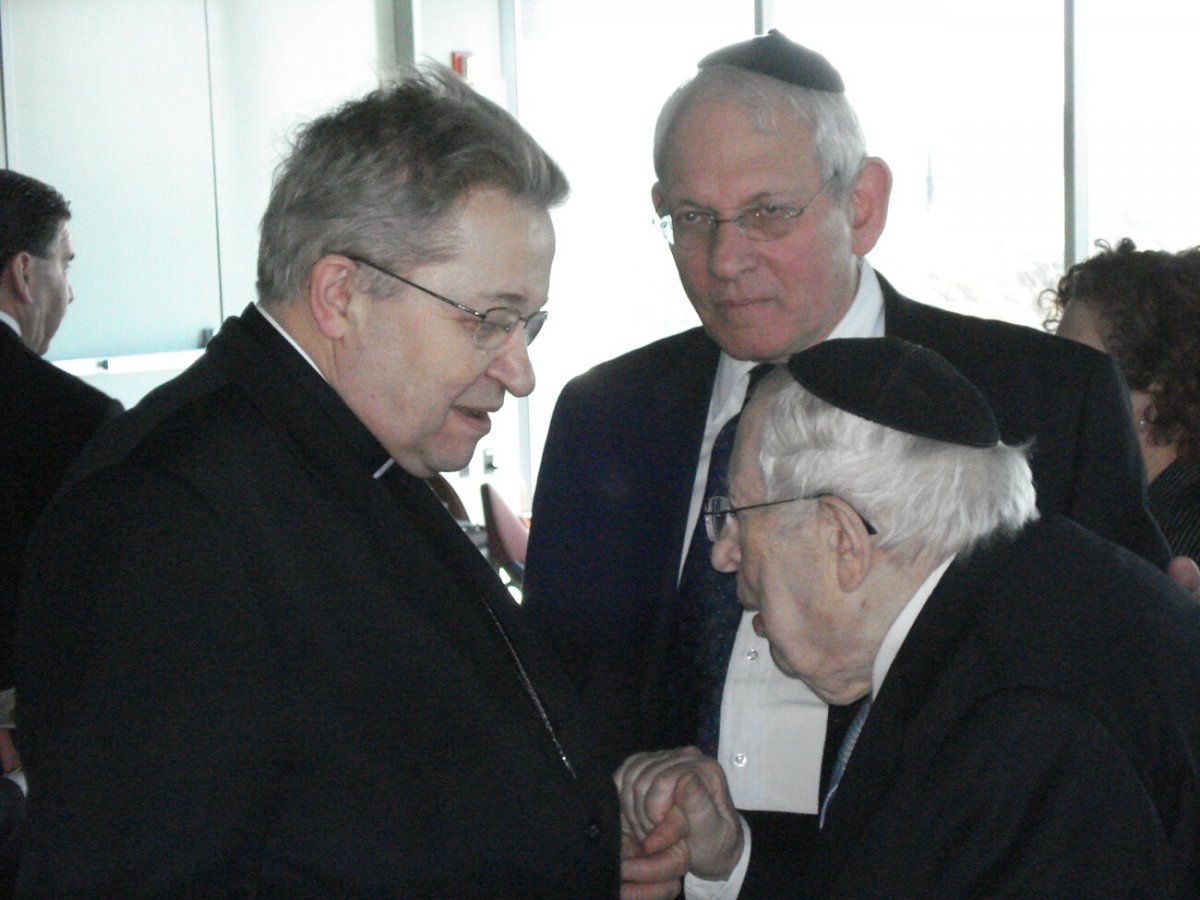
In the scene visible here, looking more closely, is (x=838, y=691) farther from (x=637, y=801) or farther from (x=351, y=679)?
(x=351, y=679)

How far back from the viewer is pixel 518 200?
4.47 ft

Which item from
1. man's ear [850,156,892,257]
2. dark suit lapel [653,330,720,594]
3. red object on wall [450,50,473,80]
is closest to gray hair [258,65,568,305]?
dark suit lapel [653,330,720,594]

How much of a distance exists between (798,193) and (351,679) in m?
1.10

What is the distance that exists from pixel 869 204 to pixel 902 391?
80 cm

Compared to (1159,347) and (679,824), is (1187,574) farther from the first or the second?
(679,824)

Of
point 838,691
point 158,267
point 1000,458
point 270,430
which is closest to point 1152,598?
point 1000,458

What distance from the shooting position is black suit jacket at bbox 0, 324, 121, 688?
2828 millimetres

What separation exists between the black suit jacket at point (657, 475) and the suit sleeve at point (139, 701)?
34.3 inches

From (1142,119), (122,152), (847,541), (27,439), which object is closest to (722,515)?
(847,541)

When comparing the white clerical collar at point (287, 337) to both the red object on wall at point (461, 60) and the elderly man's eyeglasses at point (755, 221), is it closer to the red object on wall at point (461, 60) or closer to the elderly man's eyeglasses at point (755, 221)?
the elderly man's eyeglasses at point (755, 221)

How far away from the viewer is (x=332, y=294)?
130 cm

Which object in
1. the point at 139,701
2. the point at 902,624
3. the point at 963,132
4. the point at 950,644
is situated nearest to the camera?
the point at 139,701

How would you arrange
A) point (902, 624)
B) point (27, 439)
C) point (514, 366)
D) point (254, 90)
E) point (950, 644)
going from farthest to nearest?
point (254, 90), point (27, 439), point (514, 366), point (902, 624), point (950, 644)

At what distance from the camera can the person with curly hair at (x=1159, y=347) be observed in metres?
2.85
